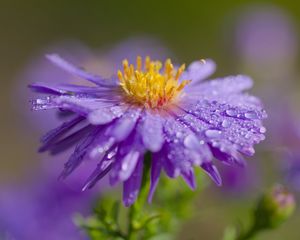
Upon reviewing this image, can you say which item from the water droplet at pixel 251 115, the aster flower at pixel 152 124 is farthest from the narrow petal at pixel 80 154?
the water droplet at pixel 251 115

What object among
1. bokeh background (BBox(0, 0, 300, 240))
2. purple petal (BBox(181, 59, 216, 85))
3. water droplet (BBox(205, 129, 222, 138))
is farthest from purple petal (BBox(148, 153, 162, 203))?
bokeh background (BBox(0, 0, 300, 240))

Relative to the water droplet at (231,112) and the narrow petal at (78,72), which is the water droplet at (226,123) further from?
the narrow petal at (78,72)

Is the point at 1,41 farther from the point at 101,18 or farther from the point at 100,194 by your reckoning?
the point at 100,194

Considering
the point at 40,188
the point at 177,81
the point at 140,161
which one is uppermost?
the point at 177,81

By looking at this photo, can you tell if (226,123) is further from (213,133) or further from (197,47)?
(197,47)

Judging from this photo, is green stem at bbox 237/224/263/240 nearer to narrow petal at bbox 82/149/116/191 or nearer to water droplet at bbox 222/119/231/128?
water droplet at bbox 222/119/231/128

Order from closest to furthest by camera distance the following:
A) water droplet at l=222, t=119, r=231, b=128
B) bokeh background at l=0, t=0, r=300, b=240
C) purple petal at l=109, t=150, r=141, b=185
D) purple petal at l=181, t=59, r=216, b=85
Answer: purple petal at l=109, t=150, r=141, b=185, water droplet at l=222, t=119, r=231, b=128, purple petal at l=181, t=59, r=216, b=85, bokeh background at l=0, t=0, r=300, b=240

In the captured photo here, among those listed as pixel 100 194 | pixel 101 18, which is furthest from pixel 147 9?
pixel 100 194
